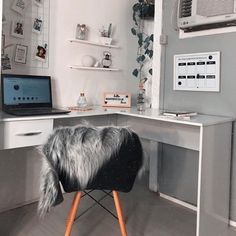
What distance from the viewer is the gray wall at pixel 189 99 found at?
209 centimetres

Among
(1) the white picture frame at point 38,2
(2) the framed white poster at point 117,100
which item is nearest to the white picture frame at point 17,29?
(1) the white picture frame at point 38,2

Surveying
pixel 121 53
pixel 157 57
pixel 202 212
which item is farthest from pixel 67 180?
pixel 121 53

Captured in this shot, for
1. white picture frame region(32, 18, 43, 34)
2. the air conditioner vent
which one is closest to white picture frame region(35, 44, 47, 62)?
white picture frame region(32, 18, 43, 34)

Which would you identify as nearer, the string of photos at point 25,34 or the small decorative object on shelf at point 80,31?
the string of photos at point 25,34

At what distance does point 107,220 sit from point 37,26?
5.25ft

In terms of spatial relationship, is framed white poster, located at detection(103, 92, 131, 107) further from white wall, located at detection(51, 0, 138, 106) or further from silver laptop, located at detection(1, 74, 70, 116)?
silver laptop, located at detection(1, 74, 70, 116)

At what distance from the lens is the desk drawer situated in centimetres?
174

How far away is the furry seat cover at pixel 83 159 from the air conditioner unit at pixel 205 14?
109 centimetres

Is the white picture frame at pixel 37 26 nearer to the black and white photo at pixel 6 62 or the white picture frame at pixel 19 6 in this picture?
the white picture frame at pixel 19 6

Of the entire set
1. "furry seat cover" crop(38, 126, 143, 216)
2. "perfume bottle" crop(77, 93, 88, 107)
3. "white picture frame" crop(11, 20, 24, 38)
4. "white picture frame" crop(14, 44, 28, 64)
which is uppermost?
"white picture frame" crop(11, 20, 24, 38)

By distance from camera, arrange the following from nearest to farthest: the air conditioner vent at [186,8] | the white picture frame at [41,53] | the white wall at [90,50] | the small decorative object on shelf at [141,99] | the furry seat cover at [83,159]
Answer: the furry seat cover at [83,159]
the air conditioner vent at [186,8]
the white picture frame at [41,53]
the white wall at [90,50]
the small decorative object on shelf at [141,99]

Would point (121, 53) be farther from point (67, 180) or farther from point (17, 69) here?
point (67, 180)

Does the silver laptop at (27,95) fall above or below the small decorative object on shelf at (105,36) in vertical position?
below

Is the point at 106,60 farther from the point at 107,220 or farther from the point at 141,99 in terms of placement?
the point at 107,220
